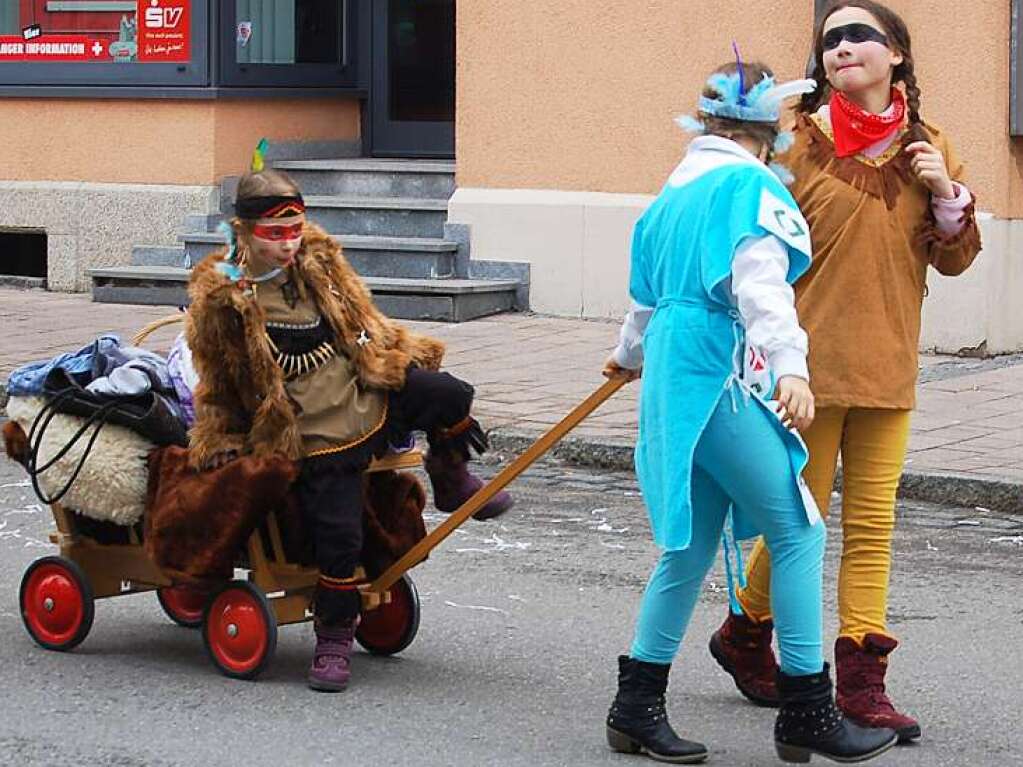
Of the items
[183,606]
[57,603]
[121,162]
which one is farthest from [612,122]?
[57,603]

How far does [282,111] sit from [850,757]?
986 cm

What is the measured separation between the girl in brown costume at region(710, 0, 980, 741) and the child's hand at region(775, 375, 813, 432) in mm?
510

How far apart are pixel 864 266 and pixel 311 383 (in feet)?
4.72

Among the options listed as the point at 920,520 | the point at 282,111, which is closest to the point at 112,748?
the point at 920,520

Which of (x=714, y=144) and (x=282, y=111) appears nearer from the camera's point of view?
(x=714, y=144)

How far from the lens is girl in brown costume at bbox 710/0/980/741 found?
4883 millimetres

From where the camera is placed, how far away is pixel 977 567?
6914 mm

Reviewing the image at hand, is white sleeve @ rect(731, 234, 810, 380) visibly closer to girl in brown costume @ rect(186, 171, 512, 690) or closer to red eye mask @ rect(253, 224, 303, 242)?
girl in brown costume @ rect(186, 171, 512, 690)

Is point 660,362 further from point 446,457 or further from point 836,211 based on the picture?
point 446,457

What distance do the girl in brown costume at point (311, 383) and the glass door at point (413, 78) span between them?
8.63m

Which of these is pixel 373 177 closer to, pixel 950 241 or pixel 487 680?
pixel 487 680

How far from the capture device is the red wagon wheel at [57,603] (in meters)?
5.73

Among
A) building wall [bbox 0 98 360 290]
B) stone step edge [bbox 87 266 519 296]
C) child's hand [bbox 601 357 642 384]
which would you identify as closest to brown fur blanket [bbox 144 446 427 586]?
child's hand [bbox 601 357 642 384]

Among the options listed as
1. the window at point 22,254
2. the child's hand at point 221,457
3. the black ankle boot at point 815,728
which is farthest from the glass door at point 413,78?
the black ankle boot at point 815,728
